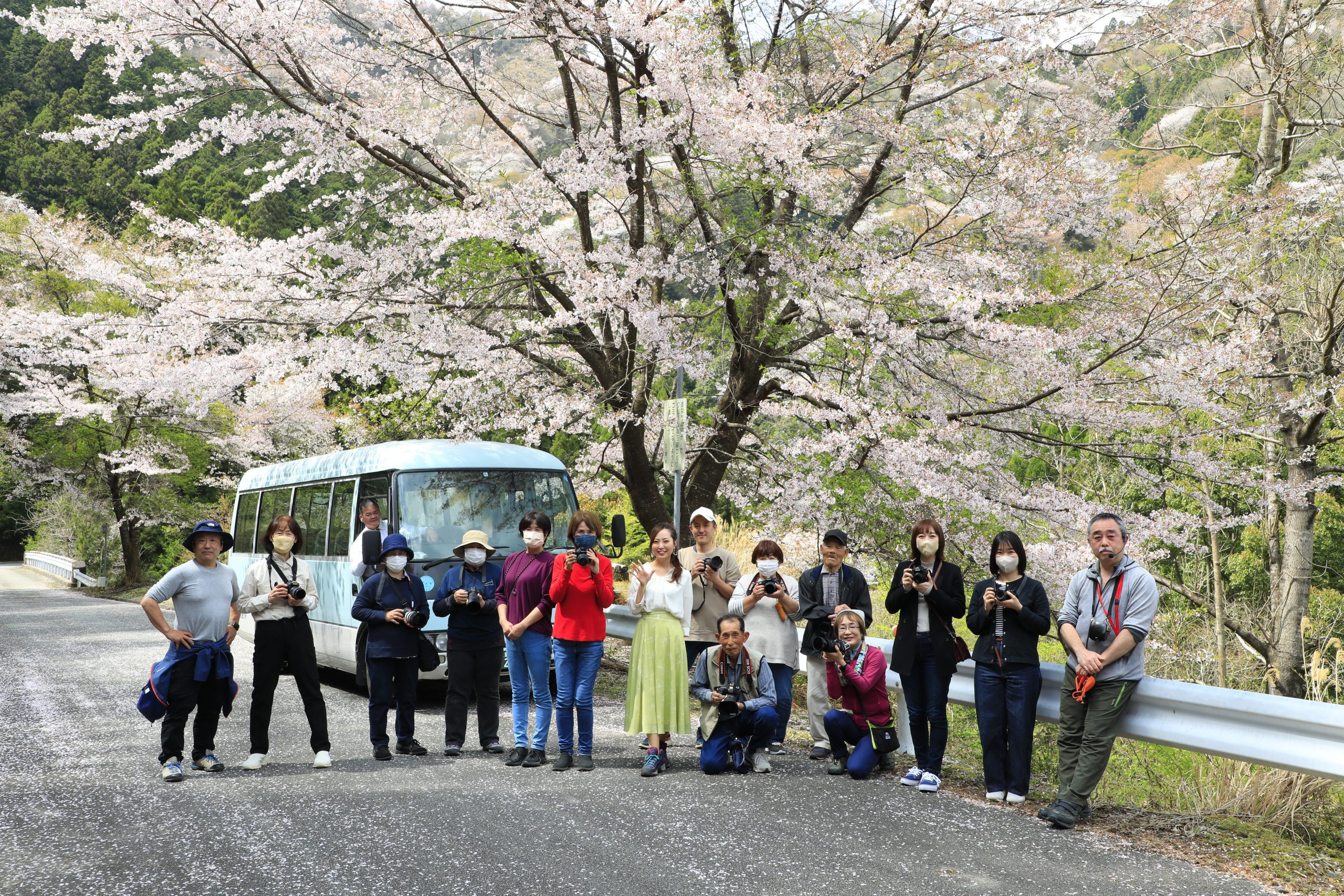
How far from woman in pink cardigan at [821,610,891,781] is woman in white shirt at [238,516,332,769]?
3544 millimetres

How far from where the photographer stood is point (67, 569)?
3203 cm

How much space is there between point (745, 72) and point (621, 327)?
3008 mm

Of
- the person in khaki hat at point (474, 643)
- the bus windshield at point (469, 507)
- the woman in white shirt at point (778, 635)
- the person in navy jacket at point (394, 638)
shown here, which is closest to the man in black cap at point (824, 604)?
the woman in white shirt at point (778, 635)

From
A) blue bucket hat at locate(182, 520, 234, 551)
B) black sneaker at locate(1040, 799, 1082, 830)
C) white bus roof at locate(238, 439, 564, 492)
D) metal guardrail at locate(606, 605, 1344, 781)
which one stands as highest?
white bus roof at locate(238, 439, 564, 492)

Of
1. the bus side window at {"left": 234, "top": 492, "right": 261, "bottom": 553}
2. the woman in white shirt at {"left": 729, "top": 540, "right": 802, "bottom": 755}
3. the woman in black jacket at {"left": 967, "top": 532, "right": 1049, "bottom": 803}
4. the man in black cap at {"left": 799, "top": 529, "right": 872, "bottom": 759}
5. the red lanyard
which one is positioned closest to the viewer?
the red lanyard

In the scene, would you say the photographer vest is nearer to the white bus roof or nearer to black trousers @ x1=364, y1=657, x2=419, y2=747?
black trousers @ x1=364, y1=657, x2=419, y2=747

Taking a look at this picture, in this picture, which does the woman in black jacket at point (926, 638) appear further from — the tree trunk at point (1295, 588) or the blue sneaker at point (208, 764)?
the tree trunk at point (1295, 588)

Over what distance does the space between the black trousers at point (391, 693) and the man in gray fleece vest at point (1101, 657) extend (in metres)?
4.46

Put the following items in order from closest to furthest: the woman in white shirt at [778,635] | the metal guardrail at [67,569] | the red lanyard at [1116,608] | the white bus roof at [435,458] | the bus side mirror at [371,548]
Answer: the red lanyard at [1116,608], the woman in white shirt at [778,635], the bus side mirror at [371,548], the white bus roof at [435,458], the metal guardrail at [67,569]

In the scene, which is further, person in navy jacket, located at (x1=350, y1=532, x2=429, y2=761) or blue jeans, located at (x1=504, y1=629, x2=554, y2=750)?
person in navy jacket, located at (x1=350, y1=532, x2=429, y2=761)

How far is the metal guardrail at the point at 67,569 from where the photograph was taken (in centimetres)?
2930

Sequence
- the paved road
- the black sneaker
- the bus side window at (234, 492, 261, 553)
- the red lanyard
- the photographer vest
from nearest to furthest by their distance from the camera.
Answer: the paved road → the black sneaker → the red lanyard → the photographer vest → the bus side window at (234, 492, 261, 553)

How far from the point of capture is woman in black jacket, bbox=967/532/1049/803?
5859mm

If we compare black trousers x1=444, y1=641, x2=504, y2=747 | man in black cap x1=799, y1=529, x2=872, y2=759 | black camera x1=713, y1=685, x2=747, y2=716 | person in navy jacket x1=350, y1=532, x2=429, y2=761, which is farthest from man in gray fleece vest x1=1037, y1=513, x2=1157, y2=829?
person in navy jacket x1=350, y1=532, x2=429, y2=761
